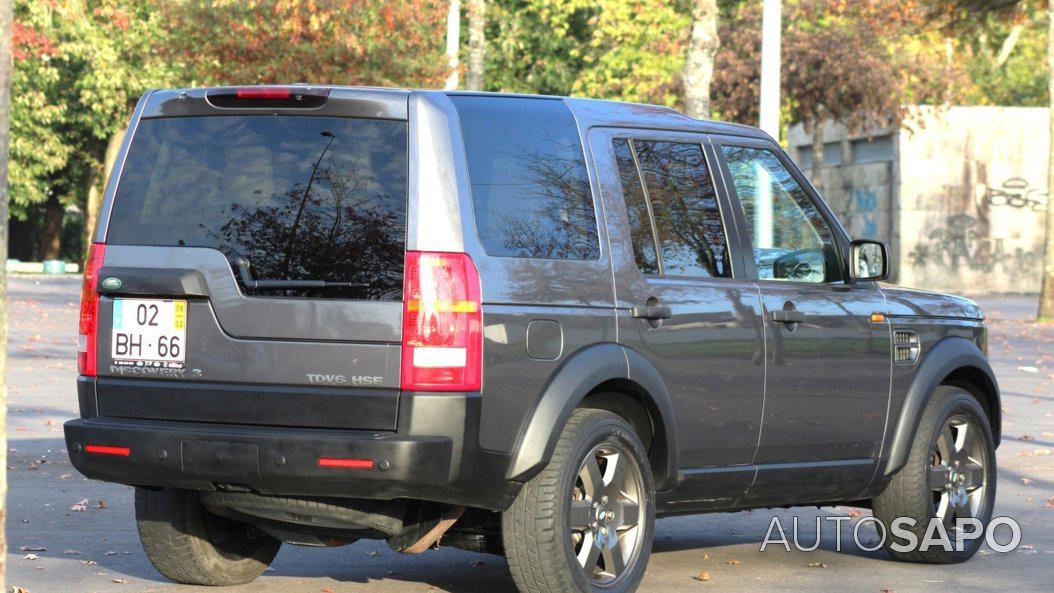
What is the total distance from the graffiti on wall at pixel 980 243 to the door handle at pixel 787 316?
37.8m

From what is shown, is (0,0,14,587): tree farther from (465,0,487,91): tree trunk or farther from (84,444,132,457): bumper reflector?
(465,0,487,91): tree trunk

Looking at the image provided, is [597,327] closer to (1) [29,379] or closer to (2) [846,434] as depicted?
(2) [846,434]

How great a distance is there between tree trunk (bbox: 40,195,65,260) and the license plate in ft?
Answer: 174

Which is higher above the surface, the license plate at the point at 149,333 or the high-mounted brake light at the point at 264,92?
the high-mounted brake light at the point at 264,92

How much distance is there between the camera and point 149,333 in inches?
248

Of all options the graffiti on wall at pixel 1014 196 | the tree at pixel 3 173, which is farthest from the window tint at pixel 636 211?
the graffiti on wall at pixel 1014 196

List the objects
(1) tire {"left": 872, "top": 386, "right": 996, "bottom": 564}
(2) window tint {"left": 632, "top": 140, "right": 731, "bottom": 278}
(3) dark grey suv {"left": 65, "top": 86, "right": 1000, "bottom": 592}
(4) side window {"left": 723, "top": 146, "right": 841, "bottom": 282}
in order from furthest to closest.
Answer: (1) tire {"left": 872, "top": 386, "right": 996, "bottom": 564} < (4) side window {"left": 723, "top": 146, "right": 841, "bottom": 282} < (2) window tint {"left": 632, "top": 140, "right": 731, "bottom": 278} < (3) dark grey suv {"left": 65, "top": 86, "right": 1000, "bottom": 592}

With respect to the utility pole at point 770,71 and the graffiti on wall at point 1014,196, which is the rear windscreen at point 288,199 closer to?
the utility pole at point 770,71

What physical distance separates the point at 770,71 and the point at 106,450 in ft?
53.2

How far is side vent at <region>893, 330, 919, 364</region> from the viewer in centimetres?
778

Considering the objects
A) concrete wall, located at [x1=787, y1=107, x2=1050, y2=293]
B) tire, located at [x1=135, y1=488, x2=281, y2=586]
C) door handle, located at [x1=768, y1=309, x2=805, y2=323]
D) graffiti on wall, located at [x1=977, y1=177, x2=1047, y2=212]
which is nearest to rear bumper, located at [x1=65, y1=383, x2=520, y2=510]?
tire, located at [x1=135, y1=488, x2=281, y2=586]

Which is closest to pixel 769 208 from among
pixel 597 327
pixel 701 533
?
pixel 597 327

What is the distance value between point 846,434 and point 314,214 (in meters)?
2.66

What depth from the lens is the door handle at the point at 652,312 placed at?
652cm
